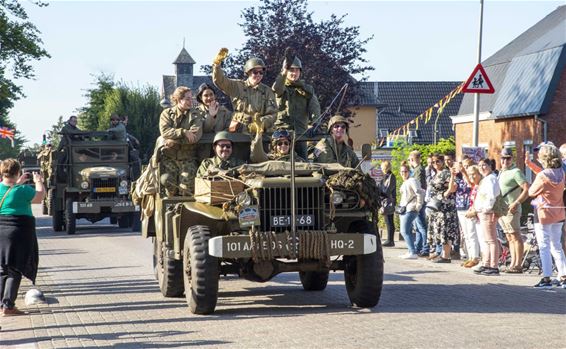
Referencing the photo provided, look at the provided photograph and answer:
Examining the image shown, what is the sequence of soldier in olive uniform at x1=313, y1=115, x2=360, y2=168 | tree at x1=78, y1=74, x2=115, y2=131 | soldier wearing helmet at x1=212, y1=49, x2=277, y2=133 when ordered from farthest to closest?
tree at x1=78, y1=74, x2=115, y2=131 < soldier wearing helmet at x1=212, y1=49, x2=277, y2=133 < soldier in olive uniform at x1=313, y1=115, x2=360, y2=168

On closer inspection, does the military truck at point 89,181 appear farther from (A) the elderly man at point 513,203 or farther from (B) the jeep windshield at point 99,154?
(A) the elderly man at point 513,203

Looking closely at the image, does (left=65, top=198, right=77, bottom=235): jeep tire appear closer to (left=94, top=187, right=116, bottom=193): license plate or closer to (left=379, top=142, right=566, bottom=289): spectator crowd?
(left=94, top=187, right=116, bottom=193): license plate

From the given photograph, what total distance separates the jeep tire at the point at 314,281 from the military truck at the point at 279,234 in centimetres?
167

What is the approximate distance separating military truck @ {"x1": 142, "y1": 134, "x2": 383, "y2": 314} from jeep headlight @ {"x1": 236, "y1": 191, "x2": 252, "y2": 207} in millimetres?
10

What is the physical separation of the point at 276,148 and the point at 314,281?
2.23 metres

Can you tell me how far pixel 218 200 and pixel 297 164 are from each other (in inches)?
38.4

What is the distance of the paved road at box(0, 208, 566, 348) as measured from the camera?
391 inches

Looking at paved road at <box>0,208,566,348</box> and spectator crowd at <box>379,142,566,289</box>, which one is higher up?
spectator crowd at <box>379,142,566,289</box>

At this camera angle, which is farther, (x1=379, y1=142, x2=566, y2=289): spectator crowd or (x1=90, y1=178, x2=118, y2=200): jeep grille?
(x1=90, y1=178, x2=118, y2=200): jeep grille

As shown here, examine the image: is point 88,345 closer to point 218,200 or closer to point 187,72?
point 218,200

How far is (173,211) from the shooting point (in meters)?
12.8

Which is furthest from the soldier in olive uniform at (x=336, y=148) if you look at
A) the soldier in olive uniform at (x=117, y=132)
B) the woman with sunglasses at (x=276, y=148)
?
the soldier in olive uniform at (x=117, y=132)

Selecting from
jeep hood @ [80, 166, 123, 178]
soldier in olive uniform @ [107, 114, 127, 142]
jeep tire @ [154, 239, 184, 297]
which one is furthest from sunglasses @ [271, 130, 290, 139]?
soldier in olive uniform @ [107, 114, 127, 142]

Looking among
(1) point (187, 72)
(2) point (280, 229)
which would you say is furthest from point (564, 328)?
(1) point (187, 72)
